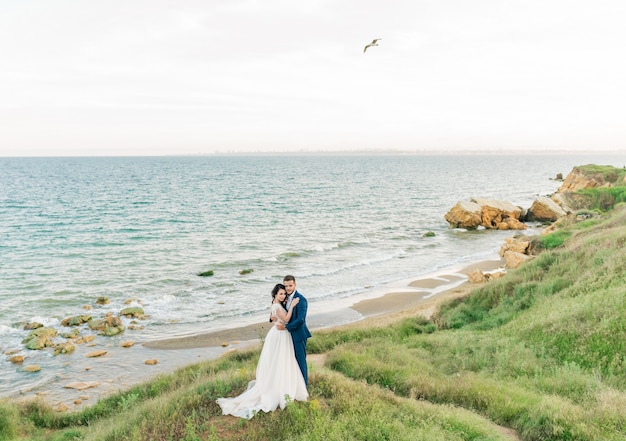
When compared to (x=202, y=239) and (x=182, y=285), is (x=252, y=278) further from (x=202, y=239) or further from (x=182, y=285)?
(x=202, y=239)

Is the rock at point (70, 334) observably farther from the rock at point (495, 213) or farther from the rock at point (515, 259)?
the rock at point (495, 213)

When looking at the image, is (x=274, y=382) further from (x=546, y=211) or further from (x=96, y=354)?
(x=546, y=211)

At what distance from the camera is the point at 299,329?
8820mm

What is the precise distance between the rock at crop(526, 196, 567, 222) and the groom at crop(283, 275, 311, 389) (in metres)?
49.1

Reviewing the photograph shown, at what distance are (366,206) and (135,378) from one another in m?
54.4

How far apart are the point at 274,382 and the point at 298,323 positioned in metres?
1.35

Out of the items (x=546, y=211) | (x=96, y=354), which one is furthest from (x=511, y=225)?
(x=96, y=354)

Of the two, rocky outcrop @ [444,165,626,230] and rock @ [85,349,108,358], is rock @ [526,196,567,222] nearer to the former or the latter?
rocky outcrop @ [444,165,626,230]

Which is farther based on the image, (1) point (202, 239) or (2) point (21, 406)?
(1) point (202, 239)

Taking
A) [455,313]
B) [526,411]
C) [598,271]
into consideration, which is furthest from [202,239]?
[526,411]

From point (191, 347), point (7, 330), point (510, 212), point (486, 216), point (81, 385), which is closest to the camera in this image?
point (81, 385)

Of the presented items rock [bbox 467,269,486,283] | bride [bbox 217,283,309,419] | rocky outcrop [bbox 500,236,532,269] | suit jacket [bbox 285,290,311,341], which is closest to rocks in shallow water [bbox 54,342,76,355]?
bride [bbox 217,283,309,419]

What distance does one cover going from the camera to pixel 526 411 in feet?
29.2

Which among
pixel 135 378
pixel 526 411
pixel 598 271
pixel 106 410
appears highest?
pixel 598 271
